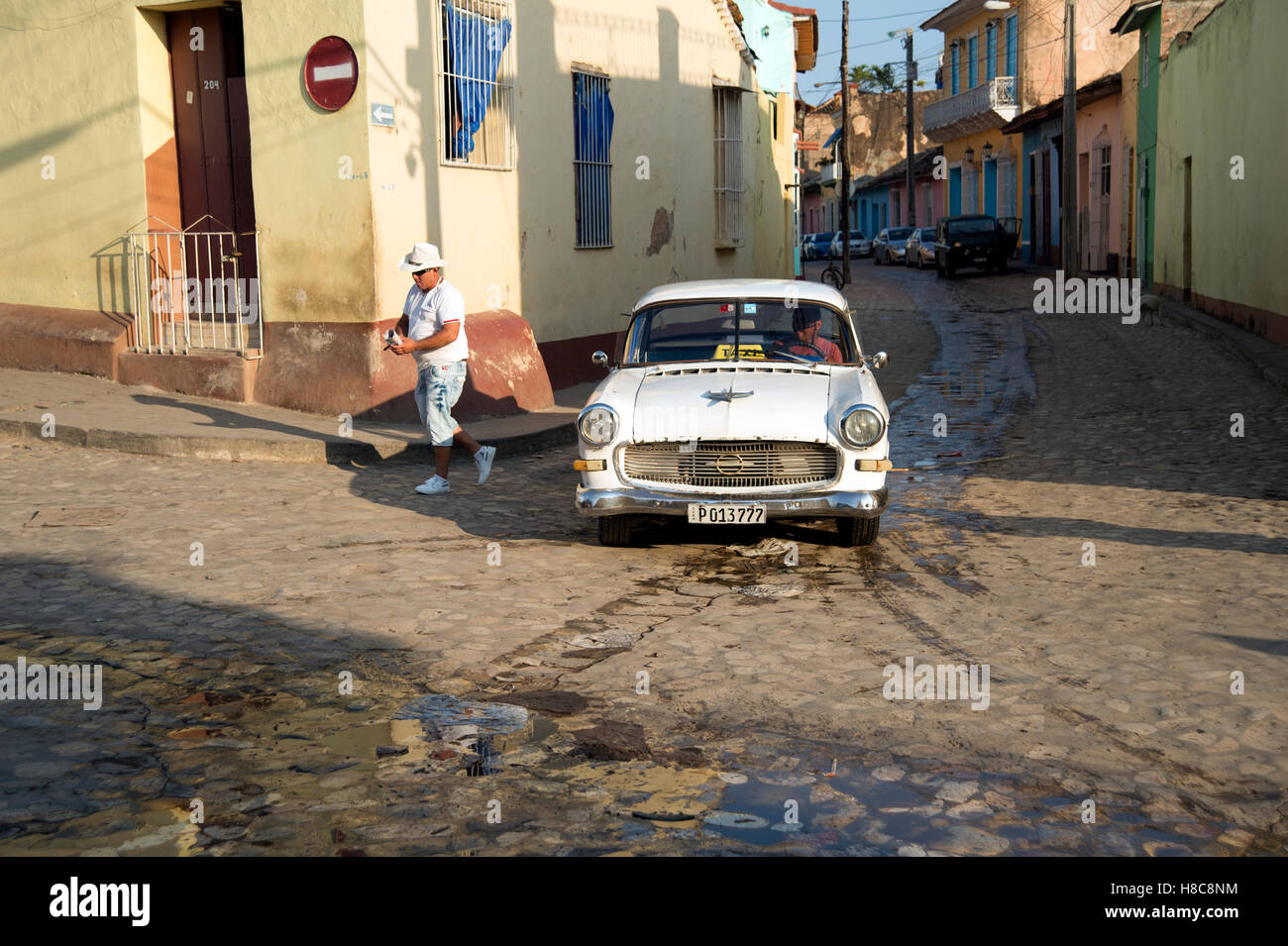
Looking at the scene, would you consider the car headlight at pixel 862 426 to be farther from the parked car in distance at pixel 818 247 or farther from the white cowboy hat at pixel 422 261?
the parked car in distance at pixel 818 247

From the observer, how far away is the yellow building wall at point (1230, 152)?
16578 mm

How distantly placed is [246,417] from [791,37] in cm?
1872

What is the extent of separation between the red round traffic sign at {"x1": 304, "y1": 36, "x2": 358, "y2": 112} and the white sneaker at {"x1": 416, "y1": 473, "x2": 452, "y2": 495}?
390cm

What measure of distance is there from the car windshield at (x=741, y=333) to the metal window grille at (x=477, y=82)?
484cm

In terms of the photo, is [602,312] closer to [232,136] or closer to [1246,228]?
[232,136]

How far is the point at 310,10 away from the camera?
1126cm

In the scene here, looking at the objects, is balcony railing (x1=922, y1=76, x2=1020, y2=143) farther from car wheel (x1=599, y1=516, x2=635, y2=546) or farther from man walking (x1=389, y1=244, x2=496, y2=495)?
car wheel (x1=599, y1=516, x2=635, y2=546)

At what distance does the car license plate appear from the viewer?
6.91 metres

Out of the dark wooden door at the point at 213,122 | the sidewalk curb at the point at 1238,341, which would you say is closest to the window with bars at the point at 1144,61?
the sidewalk curb at the point at 1238,341

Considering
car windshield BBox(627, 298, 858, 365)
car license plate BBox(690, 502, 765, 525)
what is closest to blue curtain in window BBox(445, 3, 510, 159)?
car windshield BBox(627, 298, 858, 365)

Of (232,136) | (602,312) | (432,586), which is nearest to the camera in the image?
(432,586)

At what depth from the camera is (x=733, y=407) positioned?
7.13 meters

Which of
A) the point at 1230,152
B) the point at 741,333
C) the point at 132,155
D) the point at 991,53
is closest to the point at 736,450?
the point at 741,333
